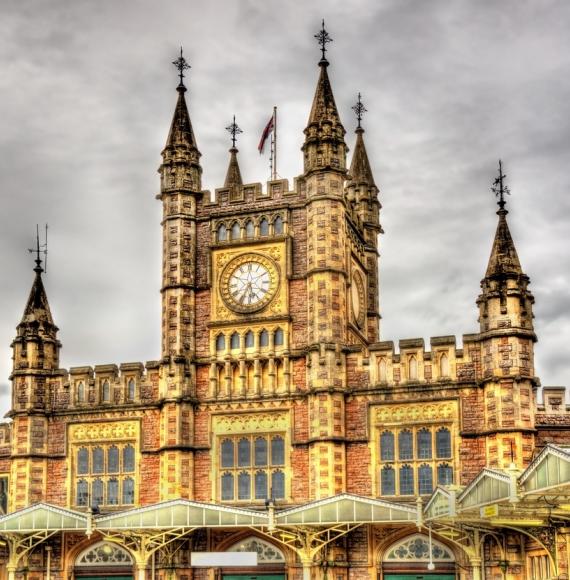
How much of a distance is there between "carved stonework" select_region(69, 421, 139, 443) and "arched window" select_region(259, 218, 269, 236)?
30.6 ft

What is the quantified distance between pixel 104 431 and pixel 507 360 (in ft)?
54.8

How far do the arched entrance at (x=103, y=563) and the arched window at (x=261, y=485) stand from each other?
19.3 ft

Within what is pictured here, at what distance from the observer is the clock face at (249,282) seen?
1747 inches

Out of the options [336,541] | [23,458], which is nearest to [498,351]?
[336,541]

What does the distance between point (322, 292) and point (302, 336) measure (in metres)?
2.00

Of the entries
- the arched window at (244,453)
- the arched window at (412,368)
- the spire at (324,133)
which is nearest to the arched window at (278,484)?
the arched window at (244,453)

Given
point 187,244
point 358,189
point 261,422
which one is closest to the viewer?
point 261,422

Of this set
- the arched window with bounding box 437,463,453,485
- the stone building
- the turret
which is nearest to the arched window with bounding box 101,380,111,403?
the stone building

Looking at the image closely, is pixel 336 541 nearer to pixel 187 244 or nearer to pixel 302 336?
pixel 302 336

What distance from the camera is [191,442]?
43.0 meters

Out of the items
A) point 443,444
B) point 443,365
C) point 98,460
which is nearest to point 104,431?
point 98,460

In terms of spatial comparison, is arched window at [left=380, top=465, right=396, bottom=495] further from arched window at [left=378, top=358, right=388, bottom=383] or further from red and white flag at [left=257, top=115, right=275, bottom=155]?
red and white flag at [left=257, top=115, right=275, bottom=155]

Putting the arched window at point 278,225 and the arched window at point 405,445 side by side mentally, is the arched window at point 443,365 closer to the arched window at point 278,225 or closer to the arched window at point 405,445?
the arched window at point 405,445

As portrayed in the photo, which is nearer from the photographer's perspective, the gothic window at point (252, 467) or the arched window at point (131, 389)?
the gothic window at point (252, 467)
